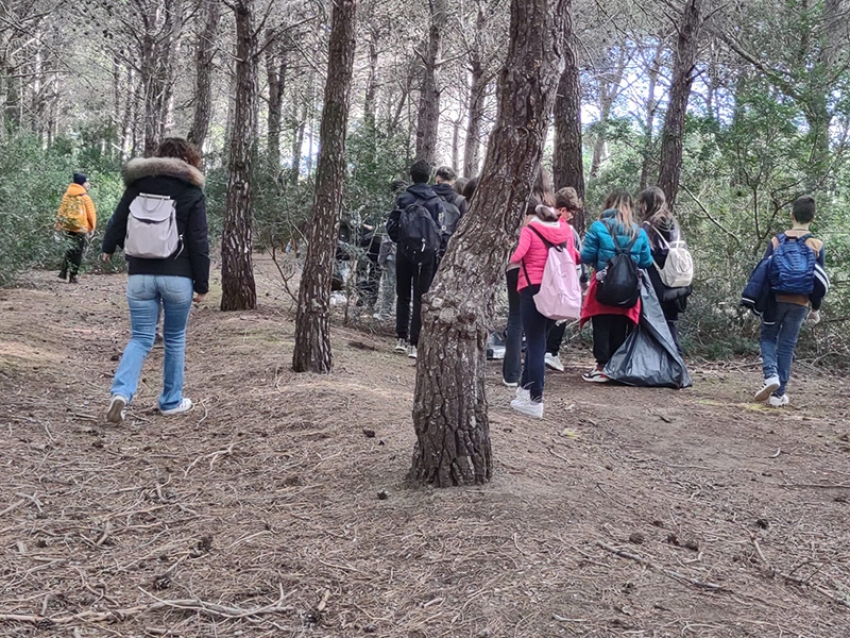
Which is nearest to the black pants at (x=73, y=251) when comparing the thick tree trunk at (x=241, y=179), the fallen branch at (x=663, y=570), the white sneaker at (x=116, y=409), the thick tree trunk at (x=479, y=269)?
the thick tree trunk at (x=241, y=179)

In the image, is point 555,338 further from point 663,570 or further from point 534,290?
point 663,570

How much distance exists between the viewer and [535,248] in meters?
6.48

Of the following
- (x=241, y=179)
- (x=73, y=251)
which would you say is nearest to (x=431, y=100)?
(x=241, y=179)

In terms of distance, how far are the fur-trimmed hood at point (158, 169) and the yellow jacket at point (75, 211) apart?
8158mm

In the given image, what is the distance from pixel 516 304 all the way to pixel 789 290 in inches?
98.6

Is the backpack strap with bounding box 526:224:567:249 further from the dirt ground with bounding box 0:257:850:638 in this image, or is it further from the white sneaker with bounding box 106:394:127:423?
the white sneaker with bounding box 106:394:127:423

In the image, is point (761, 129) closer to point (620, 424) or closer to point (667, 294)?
point (667, 294)

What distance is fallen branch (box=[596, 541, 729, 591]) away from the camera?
328 centimetres

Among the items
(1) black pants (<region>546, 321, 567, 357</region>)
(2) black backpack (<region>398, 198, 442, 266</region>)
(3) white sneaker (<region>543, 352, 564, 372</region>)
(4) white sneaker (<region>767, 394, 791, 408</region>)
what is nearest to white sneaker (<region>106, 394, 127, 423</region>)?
(2) black backpack (<region>398, 198, 442, 266</region>)

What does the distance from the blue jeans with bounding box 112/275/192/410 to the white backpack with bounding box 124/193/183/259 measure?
0.64 ft

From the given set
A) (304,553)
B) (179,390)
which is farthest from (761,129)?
(304,553)

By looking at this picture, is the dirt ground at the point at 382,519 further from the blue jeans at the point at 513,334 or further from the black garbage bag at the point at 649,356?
the black garbage bag at the point at 649,356

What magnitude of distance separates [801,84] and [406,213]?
6226 mm

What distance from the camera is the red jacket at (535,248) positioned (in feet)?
21.0
